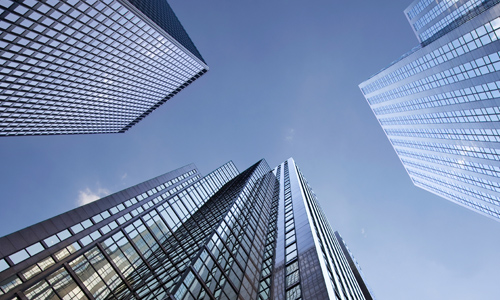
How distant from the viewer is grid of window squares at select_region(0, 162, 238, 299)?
76.5ft

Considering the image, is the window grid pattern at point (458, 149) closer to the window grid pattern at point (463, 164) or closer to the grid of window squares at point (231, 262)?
the window grid pattern at point (463, 164)

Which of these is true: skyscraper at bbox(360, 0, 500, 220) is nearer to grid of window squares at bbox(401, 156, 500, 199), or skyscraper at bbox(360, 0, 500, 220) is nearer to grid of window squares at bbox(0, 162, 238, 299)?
grid of window squares at bbox(401, 156, 500, 199)

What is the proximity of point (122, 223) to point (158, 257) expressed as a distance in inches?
230

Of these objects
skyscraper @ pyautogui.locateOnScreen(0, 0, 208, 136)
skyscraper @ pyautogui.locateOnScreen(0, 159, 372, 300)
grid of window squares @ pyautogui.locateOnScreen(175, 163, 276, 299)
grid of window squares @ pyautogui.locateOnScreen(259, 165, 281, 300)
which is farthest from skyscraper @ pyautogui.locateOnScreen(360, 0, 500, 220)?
skyscraper @ pyautogui.locateOnScreen(0, 0, 208, 136)

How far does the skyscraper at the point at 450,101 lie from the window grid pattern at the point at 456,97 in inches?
8.8

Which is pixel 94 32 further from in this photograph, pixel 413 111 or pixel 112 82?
pixel 413 111

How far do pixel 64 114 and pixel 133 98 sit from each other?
1950cm

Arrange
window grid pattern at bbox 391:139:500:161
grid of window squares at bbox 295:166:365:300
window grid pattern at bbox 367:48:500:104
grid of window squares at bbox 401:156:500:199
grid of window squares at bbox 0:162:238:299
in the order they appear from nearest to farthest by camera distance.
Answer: grid of window squares at bbox 0:162:238:299
grid of window squares at bbox 295:166:365:300
window grid pattern at bbox 367:48:500:104
window grid pattern at bbox 391:139:500:161
grid of window squares at bbox 401:156:500:199

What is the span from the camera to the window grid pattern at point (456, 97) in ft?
194

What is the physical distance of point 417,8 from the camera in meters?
106

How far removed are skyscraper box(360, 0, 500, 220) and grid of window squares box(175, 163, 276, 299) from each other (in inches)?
2011

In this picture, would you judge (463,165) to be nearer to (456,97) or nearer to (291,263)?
(456,97)

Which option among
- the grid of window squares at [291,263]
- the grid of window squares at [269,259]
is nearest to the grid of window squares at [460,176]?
the grid of window squares at [269,259]

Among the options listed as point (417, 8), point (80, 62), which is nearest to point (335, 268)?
point (80, 62)
